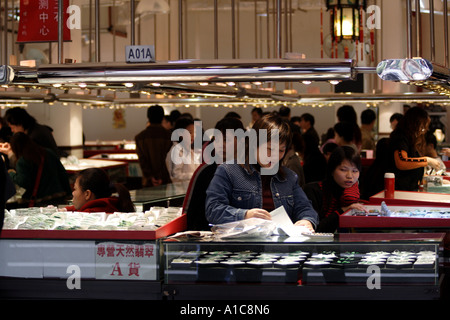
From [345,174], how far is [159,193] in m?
2.40

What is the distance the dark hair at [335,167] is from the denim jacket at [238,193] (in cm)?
105

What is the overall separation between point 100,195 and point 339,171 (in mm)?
1752

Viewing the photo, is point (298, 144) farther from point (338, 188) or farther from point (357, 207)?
point (357, 207)

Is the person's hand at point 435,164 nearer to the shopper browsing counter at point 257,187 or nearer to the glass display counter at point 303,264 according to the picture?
the shopper browsing counter at point 257,187

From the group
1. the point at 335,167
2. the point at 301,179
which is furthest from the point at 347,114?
the point at 335,167

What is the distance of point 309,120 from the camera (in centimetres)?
1248

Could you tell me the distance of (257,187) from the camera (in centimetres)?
439

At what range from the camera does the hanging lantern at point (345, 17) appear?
8.02m

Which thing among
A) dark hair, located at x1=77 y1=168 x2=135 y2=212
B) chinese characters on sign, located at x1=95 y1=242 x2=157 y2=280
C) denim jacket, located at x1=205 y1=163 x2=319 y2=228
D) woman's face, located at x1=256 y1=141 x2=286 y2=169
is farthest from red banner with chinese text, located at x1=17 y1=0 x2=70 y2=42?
chinese characters on sign, located at x1=95 y1=242 x2=157 y2=280

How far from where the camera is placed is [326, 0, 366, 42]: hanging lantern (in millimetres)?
8016

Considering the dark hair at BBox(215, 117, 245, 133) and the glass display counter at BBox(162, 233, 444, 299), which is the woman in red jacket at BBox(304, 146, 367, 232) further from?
the glass display counter at BBox(162, 233, 444, 299)

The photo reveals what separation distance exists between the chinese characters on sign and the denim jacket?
64 centimetres
